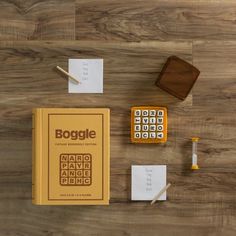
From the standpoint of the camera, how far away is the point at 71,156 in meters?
1.10

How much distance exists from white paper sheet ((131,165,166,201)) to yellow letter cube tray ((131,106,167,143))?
8cm

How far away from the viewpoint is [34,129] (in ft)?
3.67

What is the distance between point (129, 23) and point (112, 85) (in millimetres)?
163

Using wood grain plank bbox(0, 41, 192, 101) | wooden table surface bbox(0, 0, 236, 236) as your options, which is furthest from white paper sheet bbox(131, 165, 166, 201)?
wood grain plank bbox(0, 41, 192, 101)

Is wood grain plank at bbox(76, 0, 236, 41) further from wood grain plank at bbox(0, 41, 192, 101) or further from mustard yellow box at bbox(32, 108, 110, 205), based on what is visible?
mustard yellow box at bbox(32, 108, 110, 205)

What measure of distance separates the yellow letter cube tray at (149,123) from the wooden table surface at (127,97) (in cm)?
3

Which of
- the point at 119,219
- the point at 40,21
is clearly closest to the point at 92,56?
the point at 40,21

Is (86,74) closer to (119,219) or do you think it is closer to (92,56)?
(92,56)

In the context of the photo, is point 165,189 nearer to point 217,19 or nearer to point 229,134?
point 229,134

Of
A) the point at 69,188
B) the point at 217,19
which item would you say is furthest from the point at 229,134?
the point at 69,188

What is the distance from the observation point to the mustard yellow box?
3.61ft

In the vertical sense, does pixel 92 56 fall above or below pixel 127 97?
above

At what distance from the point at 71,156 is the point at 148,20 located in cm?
39

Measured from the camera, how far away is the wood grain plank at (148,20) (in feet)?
3.87
